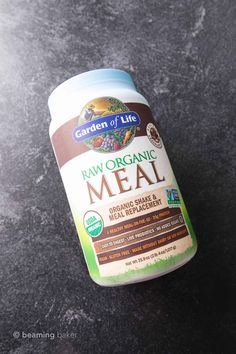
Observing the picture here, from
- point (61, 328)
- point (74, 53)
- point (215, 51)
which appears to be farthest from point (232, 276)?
point (74, 53)

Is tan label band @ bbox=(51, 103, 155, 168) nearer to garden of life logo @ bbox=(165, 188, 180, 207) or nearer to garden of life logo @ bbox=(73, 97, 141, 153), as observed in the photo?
garden of life logo @ bbox=(73, 97, 141, 153)

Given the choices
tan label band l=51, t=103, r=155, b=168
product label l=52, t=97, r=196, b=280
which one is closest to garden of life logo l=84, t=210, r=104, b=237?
product label l=52, t=97, r=196, b=280

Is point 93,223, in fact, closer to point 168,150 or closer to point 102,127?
point 102,127

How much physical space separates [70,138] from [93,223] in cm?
16

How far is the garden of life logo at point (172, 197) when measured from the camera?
0.71m

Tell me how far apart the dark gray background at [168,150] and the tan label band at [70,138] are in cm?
15

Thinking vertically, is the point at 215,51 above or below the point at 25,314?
above

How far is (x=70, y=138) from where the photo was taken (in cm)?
70

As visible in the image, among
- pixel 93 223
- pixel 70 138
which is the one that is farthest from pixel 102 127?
pixel 93 223

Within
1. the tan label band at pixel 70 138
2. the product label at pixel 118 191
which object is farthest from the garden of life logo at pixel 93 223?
the tan label band at pixel 70 138

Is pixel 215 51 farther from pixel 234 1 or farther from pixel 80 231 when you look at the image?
pixel 80 231

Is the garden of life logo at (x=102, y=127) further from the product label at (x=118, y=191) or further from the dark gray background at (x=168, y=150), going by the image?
the dark gray background at (x=168, y=150)

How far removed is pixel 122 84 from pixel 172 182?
21 centimetres

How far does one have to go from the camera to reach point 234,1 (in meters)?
0.88
